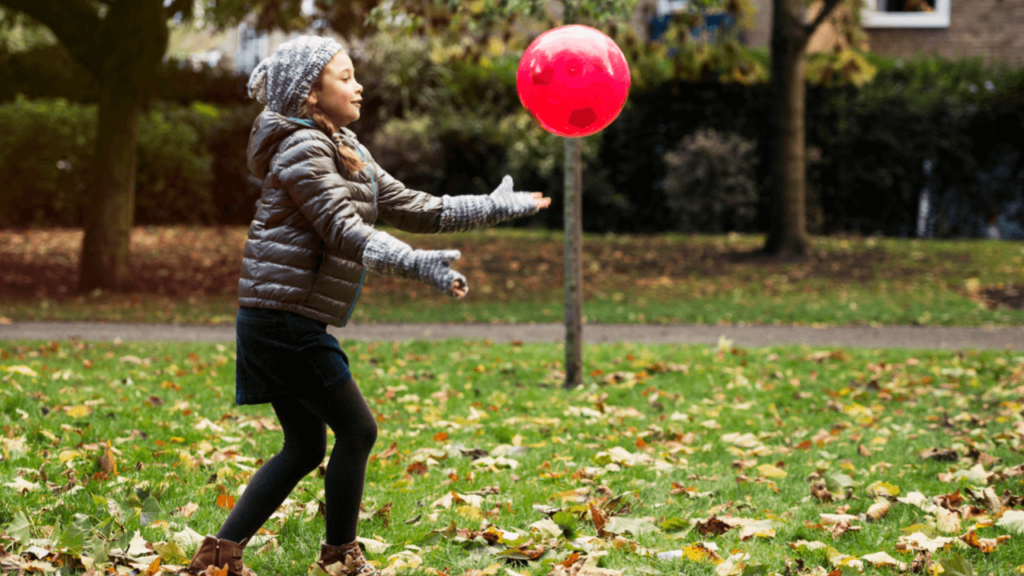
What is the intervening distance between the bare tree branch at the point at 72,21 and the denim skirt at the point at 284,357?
988 centimetres

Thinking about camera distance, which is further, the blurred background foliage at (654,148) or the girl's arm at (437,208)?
the blurred background foliage at (654,148)

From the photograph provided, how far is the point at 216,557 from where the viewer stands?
288 centimetres

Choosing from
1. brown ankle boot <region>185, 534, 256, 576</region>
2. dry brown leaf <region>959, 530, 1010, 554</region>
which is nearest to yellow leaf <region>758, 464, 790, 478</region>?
dry brown leaf <region>959, 530, 1010, 554</region>

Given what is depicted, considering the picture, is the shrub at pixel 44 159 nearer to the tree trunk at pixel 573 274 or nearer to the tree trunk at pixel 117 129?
the tree trunk at pixel 117 129

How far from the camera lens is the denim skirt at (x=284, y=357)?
9.05ft

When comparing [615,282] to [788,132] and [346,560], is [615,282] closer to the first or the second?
[788,132]

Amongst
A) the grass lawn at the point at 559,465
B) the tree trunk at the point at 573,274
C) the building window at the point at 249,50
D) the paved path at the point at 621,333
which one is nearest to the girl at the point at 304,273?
the grass lawn at the point at 559,465

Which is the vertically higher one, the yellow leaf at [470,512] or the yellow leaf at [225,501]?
the yellow leaf at [225,501]

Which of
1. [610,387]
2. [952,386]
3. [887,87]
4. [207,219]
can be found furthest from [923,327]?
[207,219]

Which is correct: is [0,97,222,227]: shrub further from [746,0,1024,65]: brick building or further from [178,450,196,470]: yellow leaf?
[746,0,1024,65]: brick building

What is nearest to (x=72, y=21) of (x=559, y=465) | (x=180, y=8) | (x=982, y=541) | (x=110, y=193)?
(x=180, y=8)

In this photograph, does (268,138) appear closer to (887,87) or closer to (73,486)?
(73,486)

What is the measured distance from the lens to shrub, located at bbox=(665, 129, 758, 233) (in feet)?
50.6

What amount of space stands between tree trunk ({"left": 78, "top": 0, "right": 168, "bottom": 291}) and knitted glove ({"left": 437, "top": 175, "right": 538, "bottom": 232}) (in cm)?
951
